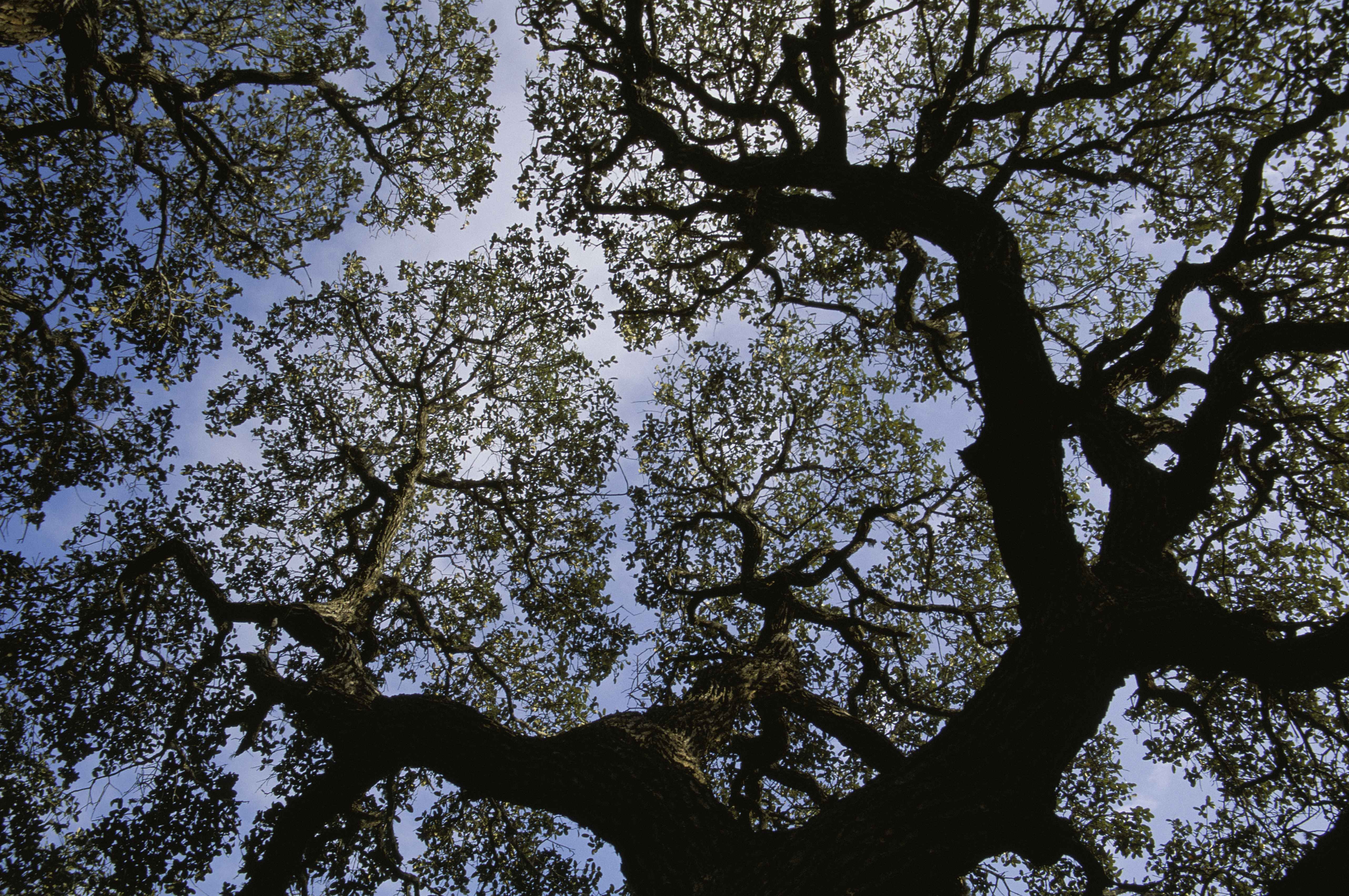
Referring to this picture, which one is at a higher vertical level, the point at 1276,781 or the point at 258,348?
the point at 258,348

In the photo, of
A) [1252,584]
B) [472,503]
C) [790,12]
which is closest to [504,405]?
[472,503]

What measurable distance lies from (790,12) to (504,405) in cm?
868

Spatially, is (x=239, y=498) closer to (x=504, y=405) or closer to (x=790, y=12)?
(x=504, y=405)

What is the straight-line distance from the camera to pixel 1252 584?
9.38 m

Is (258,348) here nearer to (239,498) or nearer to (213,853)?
(239,498)

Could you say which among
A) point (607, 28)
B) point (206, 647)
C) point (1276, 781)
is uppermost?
point (607, 28)

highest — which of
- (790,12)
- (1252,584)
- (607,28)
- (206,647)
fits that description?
(790,12)

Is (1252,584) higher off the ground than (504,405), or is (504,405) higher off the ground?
(504,405)

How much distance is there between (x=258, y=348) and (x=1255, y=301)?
1408 cm

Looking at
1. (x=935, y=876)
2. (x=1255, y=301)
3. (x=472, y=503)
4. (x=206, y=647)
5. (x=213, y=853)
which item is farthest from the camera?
(x=472, y=503)

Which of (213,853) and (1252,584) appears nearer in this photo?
(213,853)

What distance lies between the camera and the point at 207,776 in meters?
8.02

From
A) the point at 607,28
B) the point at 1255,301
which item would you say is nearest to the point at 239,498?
the point at 607,28

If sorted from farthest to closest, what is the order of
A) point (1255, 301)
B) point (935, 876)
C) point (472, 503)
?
point (472, 503)
point (1255, 301)
point (935, 876)
